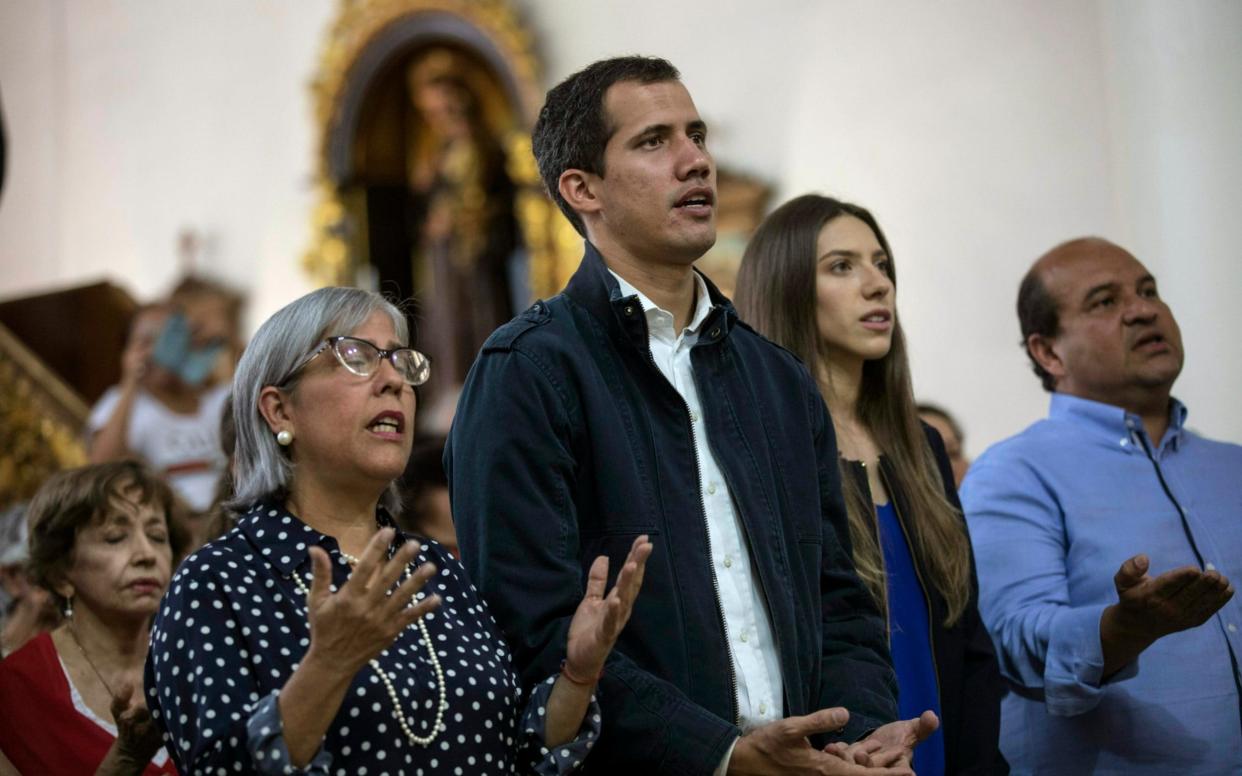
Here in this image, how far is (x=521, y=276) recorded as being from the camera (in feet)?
27.4

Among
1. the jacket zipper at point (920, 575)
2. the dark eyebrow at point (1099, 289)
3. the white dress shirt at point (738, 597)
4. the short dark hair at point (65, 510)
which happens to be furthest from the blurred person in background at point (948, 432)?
the short dark hair at point (65, 510)

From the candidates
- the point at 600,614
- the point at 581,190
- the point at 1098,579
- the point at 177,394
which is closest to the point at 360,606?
the point at 600,614

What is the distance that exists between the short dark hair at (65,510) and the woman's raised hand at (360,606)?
1.43m

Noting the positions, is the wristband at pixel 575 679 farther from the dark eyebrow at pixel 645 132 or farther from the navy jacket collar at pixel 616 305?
the dark eyebrow at pixel 645 132

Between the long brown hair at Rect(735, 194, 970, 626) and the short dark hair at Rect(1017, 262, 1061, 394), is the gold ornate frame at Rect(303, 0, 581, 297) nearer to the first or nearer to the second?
the short dark hair at Rect(1017, 262, 1061, 394)

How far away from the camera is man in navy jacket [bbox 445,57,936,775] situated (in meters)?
2.22

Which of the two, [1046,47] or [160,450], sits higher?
[1046,47]

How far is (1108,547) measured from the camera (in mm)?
3223

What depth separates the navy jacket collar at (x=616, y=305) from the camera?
7.96 ft

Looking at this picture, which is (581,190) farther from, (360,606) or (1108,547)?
(1108,547)

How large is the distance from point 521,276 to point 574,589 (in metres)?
6.22

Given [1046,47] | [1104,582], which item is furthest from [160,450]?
[1104,582]

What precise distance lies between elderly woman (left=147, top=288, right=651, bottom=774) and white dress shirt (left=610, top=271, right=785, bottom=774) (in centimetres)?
27

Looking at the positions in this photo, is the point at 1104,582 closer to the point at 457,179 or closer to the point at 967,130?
the point at 967,130
